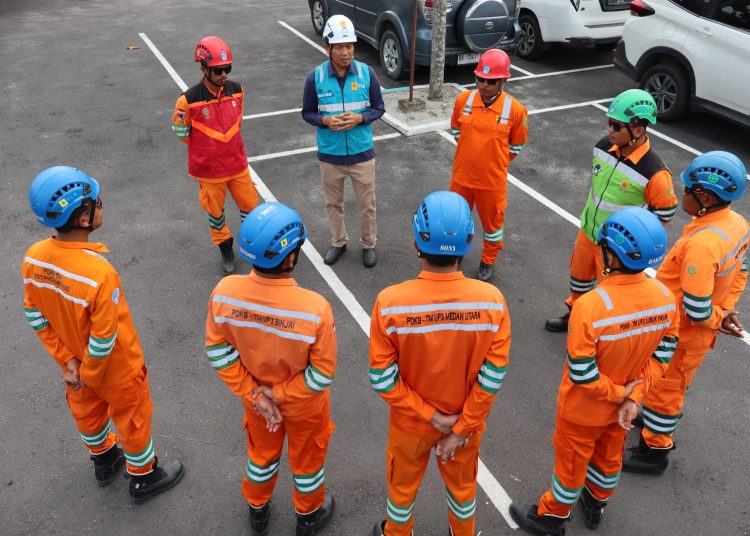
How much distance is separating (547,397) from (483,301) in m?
2.24

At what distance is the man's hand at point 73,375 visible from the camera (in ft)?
10.6

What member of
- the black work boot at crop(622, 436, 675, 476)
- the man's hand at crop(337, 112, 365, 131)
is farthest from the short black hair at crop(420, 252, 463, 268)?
the man's hand at crop(337, 112, 365, 131)

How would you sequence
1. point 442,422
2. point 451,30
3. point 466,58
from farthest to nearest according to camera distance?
point 466,58, point 451,30, point 442,422

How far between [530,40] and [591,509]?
10098 mm

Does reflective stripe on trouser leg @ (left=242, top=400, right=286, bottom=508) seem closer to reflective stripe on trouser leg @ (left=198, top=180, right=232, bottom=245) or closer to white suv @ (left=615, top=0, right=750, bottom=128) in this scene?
reflective stripe on trouser leg @ (left=198, top=180, right=232, bottom=245)

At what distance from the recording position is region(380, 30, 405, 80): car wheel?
1031 centimetres

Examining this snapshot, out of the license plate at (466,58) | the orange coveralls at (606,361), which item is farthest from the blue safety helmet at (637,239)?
the license plate at (466,58)

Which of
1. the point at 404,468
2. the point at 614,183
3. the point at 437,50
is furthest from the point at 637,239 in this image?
the point at 437,50

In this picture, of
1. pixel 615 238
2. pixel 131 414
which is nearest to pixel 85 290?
pixel 131 414

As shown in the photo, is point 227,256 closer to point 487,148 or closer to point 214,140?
point 214,140

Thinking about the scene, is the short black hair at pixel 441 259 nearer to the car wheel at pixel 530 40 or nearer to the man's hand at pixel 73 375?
the man's hand at pixel 73 375

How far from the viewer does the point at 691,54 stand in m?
8.29

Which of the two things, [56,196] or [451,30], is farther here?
[451,30]

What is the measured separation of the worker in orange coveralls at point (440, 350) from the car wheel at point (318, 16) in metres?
11.5
